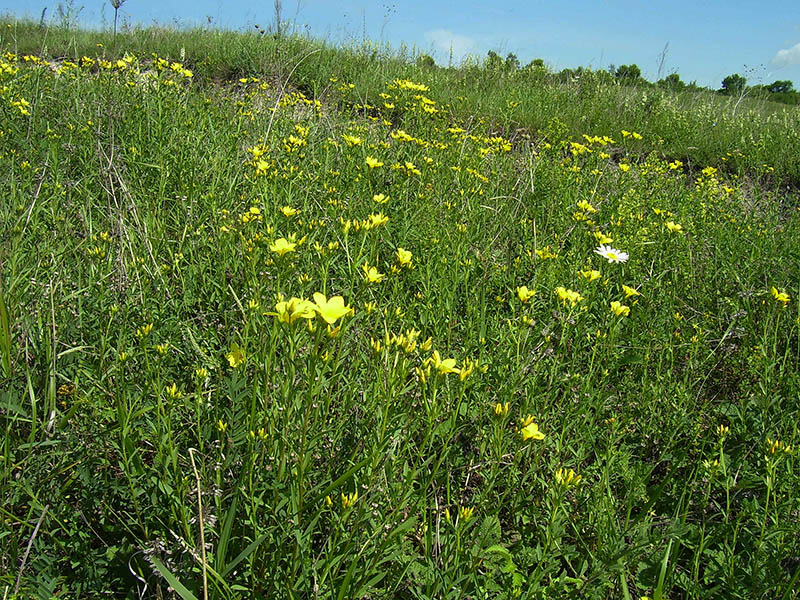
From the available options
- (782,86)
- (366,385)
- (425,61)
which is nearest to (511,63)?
(425,61)

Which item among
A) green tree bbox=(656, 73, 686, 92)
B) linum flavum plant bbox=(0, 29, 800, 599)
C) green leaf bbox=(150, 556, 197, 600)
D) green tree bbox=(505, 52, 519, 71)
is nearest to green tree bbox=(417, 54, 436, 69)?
green tree bbox=(505, 52, 519, 71)

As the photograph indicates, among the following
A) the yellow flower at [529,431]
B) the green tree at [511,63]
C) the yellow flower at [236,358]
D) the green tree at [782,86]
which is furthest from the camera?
the green tree at [782,86]

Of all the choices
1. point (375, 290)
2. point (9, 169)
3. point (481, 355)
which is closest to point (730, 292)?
point (481, 355)

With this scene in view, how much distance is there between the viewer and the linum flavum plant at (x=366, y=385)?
4.53 ft

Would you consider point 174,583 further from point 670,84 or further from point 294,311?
point 670,84

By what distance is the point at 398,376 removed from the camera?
4.32ft

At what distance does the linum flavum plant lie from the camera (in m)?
1.38

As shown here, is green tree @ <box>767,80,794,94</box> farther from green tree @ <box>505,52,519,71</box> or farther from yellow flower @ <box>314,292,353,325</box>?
yellow flower @ <box>314,292,353,325</box>

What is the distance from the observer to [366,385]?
2008 millimetres

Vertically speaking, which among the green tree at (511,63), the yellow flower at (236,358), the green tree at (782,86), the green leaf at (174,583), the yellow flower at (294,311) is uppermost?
the green tree at (782,86)

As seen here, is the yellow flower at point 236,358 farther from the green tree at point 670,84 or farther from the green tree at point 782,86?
the green tree at point 782,86

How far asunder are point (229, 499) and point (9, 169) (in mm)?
2650

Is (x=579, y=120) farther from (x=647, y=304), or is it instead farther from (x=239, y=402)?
(x=239, y=402)

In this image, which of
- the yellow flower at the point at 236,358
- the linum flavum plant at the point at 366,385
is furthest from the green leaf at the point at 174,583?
the yellow flower at the point at 236,358
